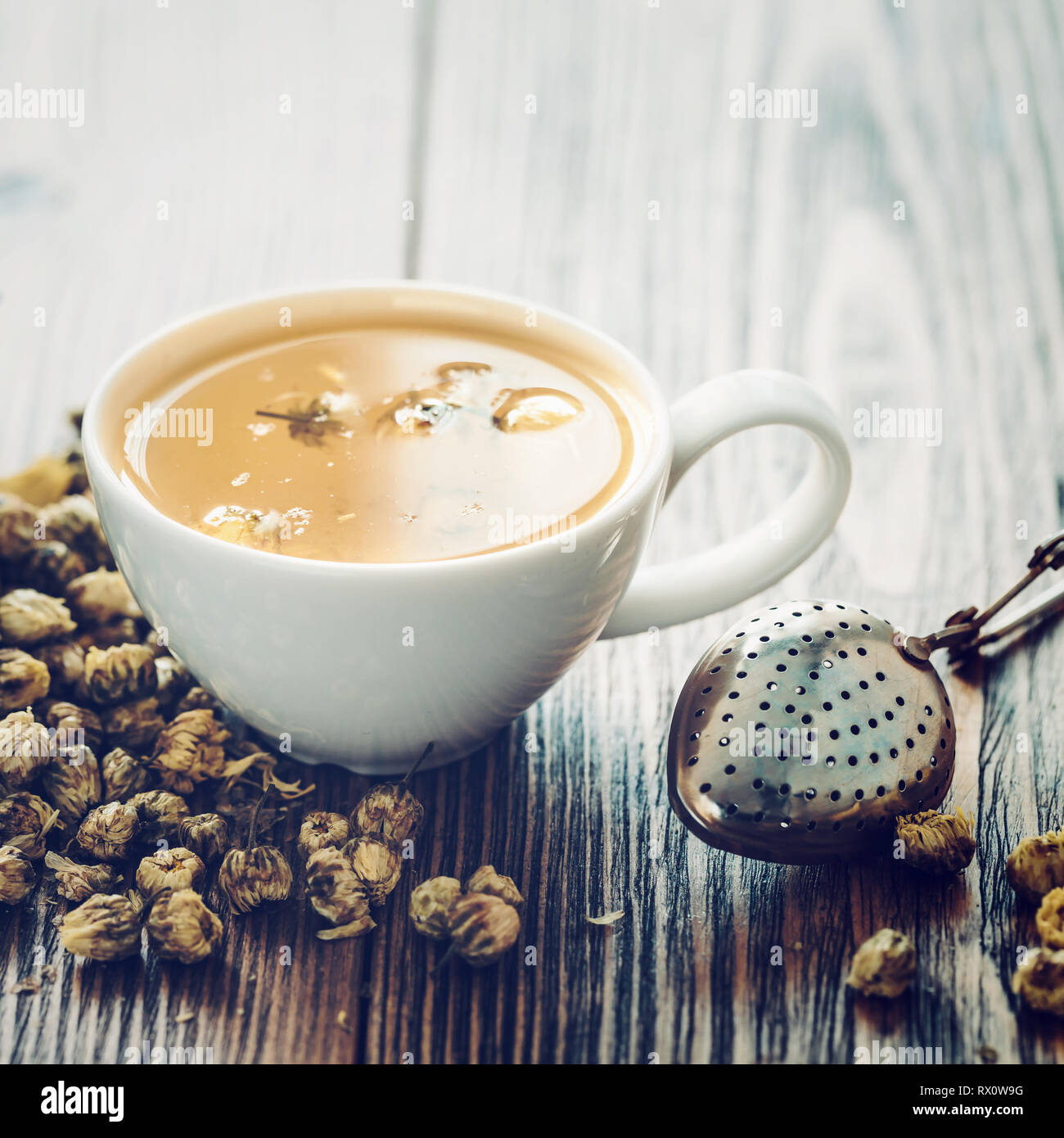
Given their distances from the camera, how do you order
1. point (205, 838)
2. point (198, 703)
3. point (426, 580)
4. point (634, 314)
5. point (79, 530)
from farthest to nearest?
point (634, 314) → point (79, 530) → point (198, 703) → point (205, 838) → point (426, 580)

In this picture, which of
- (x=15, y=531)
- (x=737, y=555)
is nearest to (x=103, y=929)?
(x=15, y=531)

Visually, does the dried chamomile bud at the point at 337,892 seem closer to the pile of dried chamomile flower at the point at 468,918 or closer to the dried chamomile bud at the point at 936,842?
the pile of dried chamomile flower at the point at 468,918

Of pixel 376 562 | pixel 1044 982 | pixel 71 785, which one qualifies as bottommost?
pixel 1044 982

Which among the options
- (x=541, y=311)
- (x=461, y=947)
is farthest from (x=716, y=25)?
(x=461, y=947)

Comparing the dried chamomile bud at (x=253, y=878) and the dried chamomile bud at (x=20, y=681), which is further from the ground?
the dried chamomile bud at (x=20, y=681)

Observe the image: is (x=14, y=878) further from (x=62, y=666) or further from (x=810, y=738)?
(x=810, y=738)

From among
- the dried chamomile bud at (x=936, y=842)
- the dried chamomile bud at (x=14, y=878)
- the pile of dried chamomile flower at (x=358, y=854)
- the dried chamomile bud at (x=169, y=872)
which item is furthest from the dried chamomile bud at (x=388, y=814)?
the dried chamomile bud at (x=936, y=842)
